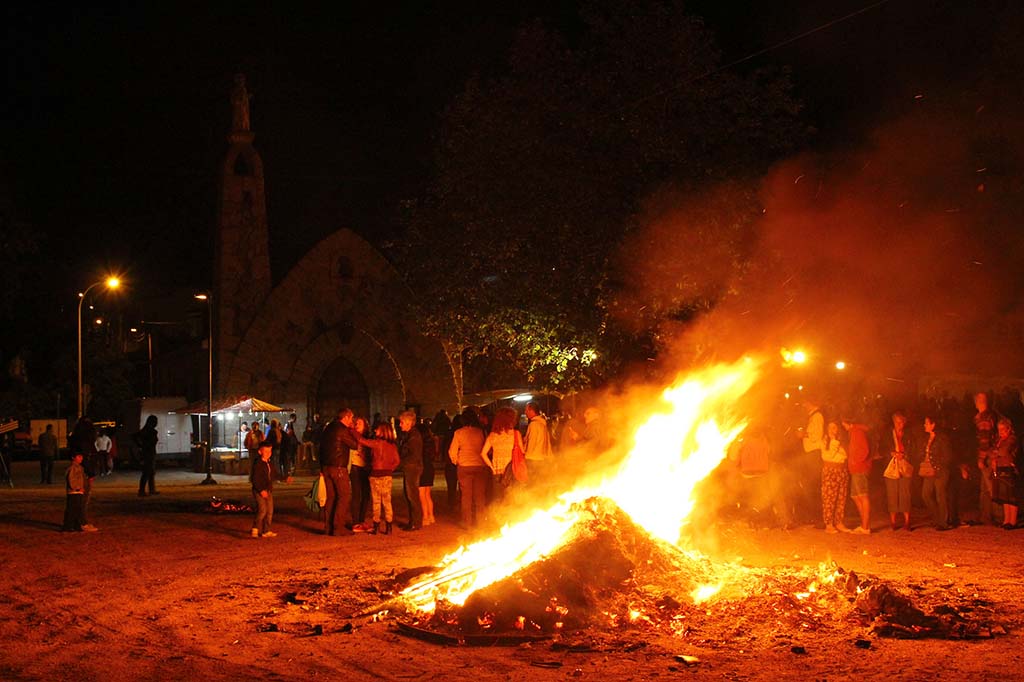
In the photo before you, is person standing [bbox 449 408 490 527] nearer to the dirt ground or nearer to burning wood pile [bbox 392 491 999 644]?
the dirt ground

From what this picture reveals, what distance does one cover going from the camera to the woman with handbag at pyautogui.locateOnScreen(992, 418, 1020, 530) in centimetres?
1599

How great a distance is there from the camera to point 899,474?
16375 millimetres

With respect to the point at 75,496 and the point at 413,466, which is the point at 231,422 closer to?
the point at 75,496

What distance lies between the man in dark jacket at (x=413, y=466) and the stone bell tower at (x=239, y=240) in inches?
795

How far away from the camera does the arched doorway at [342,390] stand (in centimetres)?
3709

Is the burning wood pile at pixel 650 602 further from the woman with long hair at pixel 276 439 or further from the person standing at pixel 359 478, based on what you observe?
the woman with long hair at pixel 276 439

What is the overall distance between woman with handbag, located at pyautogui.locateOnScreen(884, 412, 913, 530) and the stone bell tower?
81.8ft

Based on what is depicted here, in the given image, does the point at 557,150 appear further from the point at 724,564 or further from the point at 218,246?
the point at 218,246

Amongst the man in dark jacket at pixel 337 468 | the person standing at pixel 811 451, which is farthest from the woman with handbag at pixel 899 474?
the man in dark jacket at pixel 337 468

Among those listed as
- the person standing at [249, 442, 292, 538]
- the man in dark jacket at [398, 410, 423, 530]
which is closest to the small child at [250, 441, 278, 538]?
the person standing at [249, 442, 292, 538]

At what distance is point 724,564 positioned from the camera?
12094mm

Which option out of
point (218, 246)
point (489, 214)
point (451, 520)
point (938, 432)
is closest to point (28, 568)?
point (451, 520)

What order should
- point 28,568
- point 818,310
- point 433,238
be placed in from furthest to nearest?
1. point 433,238
2. point 818,310
3. point 28,568

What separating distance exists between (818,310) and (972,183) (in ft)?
17.8
